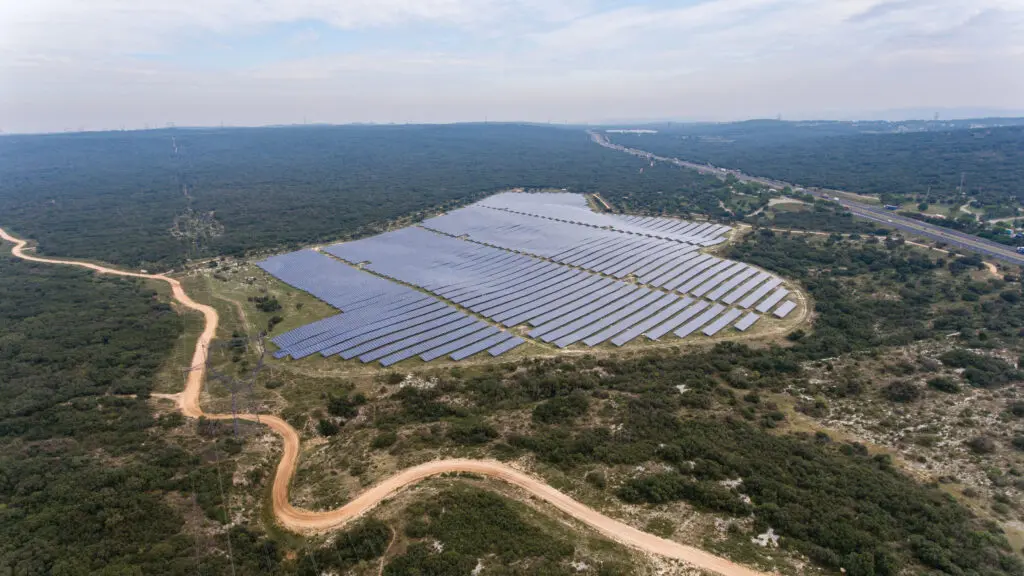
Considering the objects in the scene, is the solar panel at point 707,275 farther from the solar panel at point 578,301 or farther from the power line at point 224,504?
the power line at point 224,504

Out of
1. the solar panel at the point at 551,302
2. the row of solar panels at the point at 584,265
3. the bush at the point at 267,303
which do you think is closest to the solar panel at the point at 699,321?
the row of solar panels at the point at 584,265

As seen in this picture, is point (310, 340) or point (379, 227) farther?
point (379, 227)

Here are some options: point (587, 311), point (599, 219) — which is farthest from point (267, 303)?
point (599, 219)

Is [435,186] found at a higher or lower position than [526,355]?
higher

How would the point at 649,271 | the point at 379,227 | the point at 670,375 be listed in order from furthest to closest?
the point at 379,227, the point at 649,271, the point at 670,375

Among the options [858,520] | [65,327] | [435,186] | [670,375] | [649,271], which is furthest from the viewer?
[435,186]

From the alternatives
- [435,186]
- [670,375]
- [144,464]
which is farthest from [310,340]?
[435,186]

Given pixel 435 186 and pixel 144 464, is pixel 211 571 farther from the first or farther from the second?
pixel 435 186
